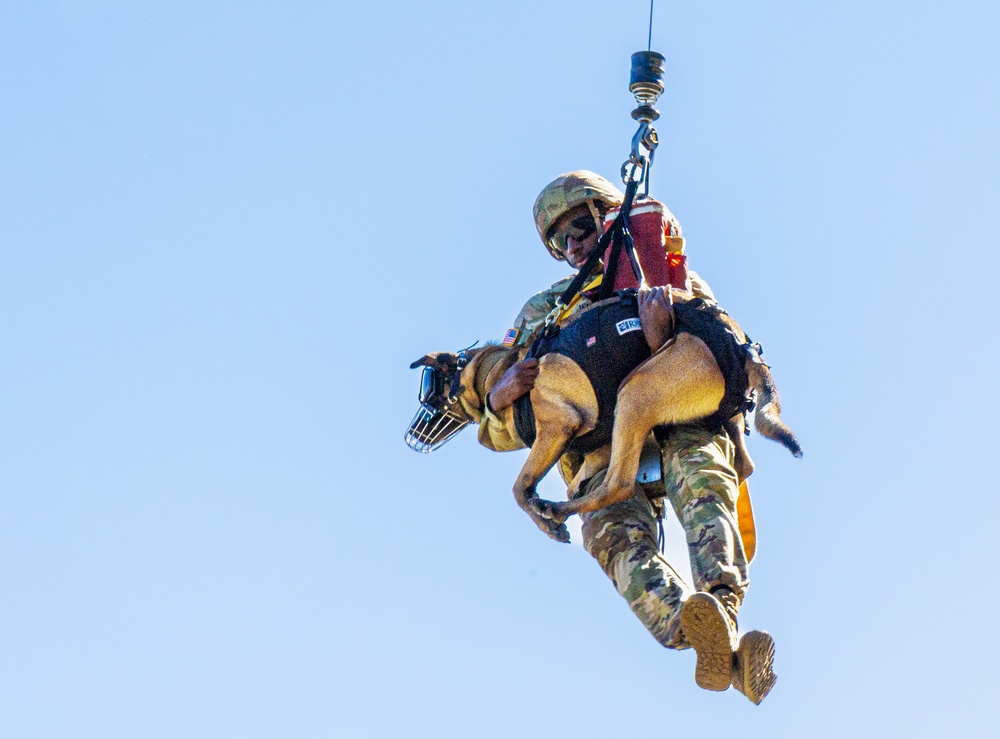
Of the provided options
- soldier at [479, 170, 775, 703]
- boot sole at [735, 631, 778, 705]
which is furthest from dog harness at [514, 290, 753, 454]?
boot sole at [735, 631, 778, 705]

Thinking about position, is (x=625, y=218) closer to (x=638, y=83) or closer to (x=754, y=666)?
(x=638, y=83)

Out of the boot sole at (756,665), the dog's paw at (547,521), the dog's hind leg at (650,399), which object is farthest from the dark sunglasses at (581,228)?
the boot sole at (756,665)

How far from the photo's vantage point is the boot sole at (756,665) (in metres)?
14.3

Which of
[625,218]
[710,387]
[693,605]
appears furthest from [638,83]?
→ [693,605]

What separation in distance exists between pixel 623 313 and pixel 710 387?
26.8 inches

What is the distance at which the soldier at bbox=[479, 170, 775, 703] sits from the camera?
47.3 ft

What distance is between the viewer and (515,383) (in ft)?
51.7

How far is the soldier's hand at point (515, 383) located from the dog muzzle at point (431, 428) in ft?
2.73

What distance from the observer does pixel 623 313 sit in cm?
1551

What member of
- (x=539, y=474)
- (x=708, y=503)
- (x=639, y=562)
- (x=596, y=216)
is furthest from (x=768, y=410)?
(x=596, y=216)

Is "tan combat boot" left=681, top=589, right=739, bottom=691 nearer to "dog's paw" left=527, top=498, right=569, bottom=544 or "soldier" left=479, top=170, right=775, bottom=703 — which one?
"soldier" left=479, top=170, right=775, bottom=703

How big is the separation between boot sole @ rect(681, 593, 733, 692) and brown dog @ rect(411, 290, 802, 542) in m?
1.11

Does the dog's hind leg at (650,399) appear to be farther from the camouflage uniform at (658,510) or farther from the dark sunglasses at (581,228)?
the dark sunglasses at (581,228)

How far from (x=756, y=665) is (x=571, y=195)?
3.60m
